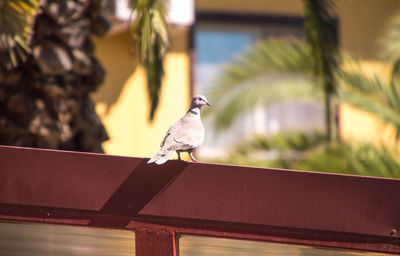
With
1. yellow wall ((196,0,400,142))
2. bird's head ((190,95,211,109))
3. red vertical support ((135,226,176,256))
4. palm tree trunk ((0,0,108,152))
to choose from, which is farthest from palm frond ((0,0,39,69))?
yellow wall ((196,0,400,142))

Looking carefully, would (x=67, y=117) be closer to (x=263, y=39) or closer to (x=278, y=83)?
(x=278, y=83)

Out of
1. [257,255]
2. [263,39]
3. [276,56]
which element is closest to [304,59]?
[276,56]

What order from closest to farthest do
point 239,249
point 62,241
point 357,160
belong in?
point 239,249 → point 62,241 → point 357,160

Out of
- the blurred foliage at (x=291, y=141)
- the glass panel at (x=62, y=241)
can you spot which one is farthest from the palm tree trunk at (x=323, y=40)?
the blurred foliage at (x=291, y=141)

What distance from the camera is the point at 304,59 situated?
10.3m

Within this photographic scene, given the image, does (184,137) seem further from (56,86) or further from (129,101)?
(129,101)

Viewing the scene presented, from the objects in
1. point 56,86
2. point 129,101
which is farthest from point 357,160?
point 129,101

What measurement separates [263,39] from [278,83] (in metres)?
2.50

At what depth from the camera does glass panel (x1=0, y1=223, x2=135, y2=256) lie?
429 centimetres

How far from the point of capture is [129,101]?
11.9 m

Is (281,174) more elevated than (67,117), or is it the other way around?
(67,117)

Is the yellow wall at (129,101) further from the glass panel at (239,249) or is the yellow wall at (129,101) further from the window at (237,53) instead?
the glass panel at (239,249)

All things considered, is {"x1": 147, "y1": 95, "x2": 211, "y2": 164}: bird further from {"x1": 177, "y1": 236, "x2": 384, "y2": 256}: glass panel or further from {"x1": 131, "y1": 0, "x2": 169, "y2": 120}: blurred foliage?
{"x1": 131, "y1": 0, "x2": 169, "y2": 120}: blurred foliage

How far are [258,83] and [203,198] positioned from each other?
22.7 feet
